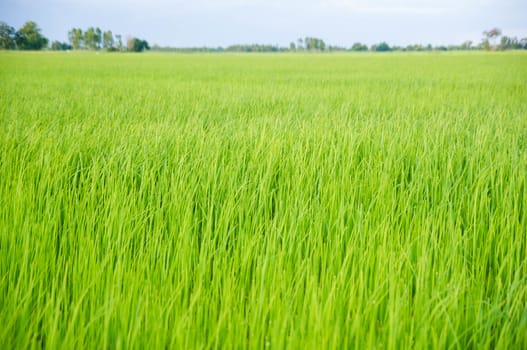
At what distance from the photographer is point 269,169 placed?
67.0 inches

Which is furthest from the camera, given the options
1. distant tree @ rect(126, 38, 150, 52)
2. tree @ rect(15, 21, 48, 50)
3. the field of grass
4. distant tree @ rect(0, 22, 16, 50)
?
distant tree @ rect(126, 38, 150, 52)

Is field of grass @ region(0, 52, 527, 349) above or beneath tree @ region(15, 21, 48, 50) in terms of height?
beneath

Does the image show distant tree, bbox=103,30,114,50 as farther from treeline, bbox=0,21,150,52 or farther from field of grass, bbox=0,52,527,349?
field of grass, bbox=0,52,527,349

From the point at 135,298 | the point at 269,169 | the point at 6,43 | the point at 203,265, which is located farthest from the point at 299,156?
the point at 6,43

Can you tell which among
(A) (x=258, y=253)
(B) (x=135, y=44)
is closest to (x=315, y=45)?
(B) (x=135, y=44)

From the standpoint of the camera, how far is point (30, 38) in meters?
61.0

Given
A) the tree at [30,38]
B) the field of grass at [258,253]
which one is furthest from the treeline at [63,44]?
the field of grass at [258,253]

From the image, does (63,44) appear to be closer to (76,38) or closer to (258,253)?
(76,38)

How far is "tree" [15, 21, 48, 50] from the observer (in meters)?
59.2

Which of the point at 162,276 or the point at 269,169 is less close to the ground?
the point at 269,169

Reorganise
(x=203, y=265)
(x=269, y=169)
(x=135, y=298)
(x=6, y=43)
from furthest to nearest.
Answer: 1. (x=6, y=43)
2. (x=269, y=169)
3. (x=203, y=265)
4. (x=135, y=298)

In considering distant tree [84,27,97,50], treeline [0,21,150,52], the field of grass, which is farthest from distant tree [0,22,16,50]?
the field of grass

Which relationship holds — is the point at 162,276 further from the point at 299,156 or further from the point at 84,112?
the point at 84,112

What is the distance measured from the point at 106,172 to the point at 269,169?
783 mm
